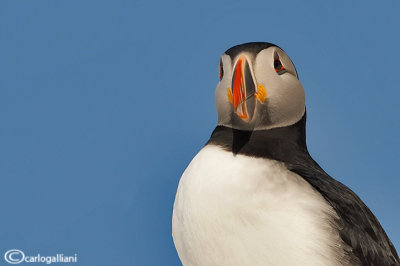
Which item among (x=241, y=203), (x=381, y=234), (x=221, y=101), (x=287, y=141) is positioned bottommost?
(x=381, y=234)

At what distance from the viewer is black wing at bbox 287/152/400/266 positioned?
149 inches

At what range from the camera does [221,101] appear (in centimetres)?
417

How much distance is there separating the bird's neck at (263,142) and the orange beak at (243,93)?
0.72ft

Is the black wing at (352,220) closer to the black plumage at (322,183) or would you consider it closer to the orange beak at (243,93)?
the black plumage at (322,183)

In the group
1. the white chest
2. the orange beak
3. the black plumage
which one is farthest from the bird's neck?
the orange beak

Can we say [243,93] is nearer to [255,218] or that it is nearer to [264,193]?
[264,193]

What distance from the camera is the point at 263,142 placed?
158 inches

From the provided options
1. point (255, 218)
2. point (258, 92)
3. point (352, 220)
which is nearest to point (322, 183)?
point (352, 220)

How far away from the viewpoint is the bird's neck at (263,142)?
156 inches

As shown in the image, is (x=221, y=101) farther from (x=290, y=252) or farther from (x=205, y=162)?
(x=290, y=252)

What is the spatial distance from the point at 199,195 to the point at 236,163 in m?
0.33

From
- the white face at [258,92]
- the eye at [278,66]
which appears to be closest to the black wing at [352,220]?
the white face at [258,92]

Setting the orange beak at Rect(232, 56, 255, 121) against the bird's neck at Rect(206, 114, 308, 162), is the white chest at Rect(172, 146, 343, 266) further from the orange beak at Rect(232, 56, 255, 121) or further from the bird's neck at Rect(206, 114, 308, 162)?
the orange beak at Rect(232, 56, 255, 121)

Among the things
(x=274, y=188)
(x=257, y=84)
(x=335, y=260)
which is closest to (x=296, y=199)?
(x=274, y=188)
